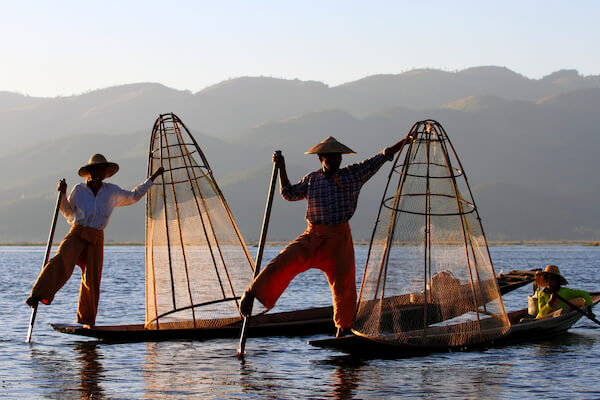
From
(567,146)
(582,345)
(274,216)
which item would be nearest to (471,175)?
(567,146)

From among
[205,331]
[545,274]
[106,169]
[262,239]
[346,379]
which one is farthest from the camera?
[545,274]

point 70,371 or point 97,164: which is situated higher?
point 97,164

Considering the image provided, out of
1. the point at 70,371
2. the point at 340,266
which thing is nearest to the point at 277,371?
the point at 340,266

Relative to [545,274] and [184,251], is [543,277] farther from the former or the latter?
[184,251]

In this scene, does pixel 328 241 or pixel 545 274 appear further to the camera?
pixel 545 274

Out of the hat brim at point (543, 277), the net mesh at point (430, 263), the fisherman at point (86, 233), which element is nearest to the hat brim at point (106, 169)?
the fisherman at point (86, 233)

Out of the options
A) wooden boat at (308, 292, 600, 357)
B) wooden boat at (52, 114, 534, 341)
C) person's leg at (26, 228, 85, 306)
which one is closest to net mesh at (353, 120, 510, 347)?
wooden boat at (308, 292, 600, 357)

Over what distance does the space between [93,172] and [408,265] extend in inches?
145

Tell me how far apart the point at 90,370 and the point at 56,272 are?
130cm

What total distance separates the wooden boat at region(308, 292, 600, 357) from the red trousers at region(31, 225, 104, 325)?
2.84 m

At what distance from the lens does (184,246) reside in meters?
11.0

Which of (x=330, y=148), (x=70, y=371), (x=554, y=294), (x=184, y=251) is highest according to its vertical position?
(x=330, y=148)

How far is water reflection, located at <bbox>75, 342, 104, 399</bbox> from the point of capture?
753cm

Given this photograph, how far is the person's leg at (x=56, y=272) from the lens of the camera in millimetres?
9328
